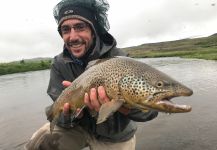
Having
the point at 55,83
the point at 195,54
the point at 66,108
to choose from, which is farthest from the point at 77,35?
the point at 195,54

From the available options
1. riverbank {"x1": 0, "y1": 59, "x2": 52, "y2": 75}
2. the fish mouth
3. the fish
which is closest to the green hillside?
riverbank {"x1": 0, "y1": 59, "x2": 52, "y2": 75}

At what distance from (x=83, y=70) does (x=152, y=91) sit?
6.48 ft

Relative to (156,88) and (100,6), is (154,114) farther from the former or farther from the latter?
(100,6)

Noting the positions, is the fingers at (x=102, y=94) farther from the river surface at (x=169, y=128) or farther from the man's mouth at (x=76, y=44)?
the river surface at (x=169, y=128)

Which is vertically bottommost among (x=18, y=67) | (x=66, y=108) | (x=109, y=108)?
(x=18, y=67)

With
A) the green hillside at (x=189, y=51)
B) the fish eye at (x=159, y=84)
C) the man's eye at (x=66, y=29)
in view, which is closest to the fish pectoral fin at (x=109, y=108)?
the fish eye at (x=159, y=84)

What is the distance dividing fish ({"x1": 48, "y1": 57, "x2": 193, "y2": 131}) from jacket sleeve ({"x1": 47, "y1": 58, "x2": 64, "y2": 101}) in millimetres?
1230

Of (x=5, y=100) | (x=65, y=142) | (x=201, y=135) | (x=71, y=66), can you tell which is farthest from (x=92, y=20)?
(x=5, y=100)

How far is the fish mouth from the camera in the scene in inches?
125

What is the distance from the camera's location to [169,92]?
10.9 ft

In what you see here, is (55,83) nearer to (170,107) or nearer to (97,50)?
(97,50)

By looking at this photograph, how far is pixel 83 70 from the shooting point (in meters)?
5.16

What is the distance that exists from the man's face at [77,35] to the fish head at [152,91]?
1466 mm

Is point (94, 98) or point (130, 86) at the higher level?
point (130, 86)
